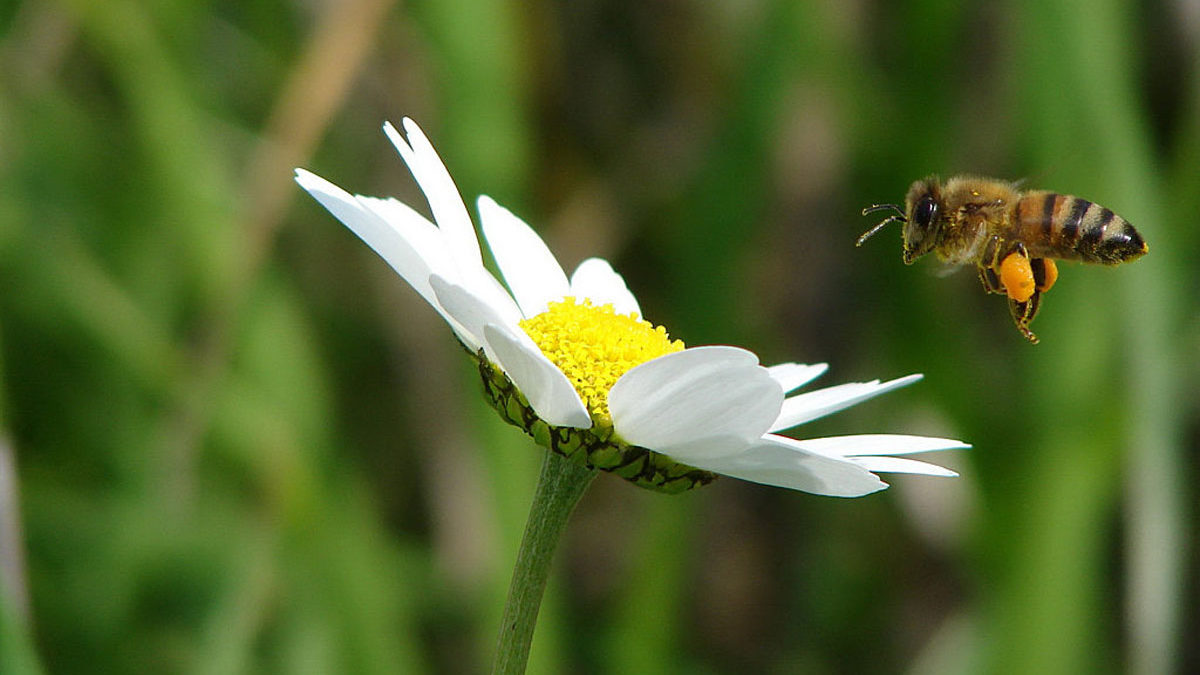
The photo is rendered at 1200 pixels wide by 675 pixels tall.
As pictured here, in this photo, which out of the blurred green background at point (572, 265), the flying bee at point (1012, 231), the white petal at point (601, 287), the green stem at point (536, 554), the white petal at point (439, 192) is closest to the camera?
the green stem at point (536, 554)

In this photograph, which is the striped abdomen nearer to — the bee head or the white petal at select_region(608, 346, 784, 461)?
the bee head

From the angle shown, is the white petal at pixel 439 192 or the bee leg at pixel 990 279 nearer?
the white petal at pixel 439 192

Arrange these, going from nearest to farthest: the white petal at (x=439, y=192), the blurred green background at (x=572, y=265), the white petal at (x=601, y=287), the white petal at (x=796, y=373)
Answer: the white petal at (x=439, y=192) → the white petal at (x=796, y=373) → the white petal at (x=601, y=287) → the blurred green background at (x=572, y=265)

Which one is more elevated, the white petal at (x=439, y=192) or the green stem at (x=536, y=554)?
the white petal at (x=439, y=192)

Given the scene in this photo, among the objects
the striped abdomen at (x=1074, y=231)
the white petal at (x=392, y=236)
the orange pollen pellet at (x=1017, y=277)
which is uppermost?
the striped abdomen at (x=1074, y=231)

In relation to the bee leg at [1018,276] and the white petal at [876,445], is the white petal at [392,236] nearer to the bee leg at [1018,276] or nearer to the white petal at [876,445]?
the white petal at [876,445]

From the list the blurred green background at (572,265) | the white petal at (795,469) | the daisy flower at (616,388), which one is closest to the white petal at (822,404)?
the daisy flower at (616,388)

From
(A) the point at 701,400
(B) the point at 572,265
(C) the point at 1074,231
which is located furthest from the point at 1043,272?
(B) the point at 572,265
